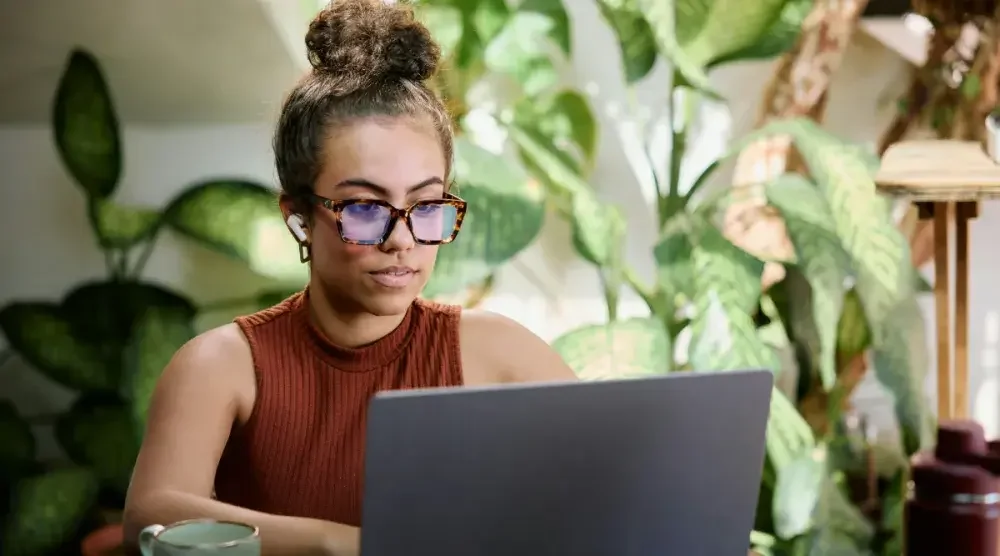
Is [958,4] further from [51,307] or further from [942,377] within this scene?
[51,307]

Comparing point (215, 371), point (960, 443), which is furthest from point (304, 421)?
point (960, 443)

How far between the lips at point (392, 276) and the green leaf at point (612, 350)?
2.86 feet

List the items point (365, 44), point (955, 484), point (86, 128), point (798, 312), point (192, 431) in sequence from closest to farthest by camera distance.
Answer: point (955, 484)
point (192, 431)
point (365, 44)
point (86, 128)
point (798, 312)

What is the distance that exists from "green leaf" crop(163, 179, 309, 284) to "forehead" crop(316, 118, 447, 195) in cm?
99

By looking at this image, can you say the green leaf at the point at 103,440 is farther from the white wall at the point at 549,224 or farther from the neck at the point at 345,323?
the neck at the point at 345,323

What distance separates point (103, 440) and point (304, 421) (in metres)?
1.14

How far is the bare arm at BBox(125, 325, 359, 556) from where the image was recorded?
130 centimetres

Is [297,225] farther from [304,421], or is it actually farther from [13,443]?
[13,443]

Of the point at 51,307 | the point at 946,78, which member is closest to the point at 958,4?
the point at 946,78

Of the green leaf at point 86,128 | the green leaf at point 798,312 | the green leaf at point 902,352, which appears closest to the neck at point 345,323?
the green leaf at point 86,128

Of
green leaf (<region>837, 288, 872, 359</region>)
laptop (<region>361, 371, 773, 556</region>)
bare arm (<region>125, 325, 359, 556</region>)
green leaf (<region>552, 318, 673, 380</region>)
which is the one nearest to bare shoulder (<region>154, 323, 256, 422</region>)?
bare arm (<region>125, 325, 359, 556</region>)

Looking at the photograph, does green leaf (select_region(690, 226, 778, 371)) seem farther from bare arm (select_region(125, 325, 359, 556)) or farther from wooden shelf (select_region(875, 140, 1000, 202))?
bare arm (select_region(125, 325, 359, 556))

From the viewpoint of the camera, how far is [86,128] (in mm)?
2385

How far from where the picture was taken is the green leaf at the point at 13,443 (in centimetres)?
241
